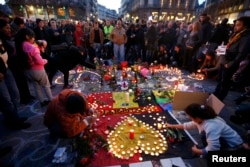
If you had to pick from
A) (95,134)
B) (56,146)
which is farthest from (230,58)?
(56,146)

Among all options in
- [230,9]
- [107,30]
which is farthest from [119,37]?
[230,9]

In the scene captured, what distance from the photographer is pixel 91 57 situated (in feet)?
26.2

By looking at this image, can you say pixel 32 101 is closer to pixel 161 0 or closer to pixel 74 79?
pixel 74 79

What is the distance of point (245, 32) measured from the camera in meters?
3.38

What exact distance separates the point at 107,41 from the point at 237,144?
27.4 ft

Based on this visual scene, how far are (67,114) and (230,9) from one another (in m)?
37.8

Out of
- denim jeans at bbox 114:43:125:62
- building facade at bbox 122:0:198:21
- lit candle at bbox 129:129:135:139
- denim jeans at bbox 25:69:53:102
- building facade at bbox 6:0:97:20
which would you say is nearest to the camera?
lit candle at bbox 129:129:135:139

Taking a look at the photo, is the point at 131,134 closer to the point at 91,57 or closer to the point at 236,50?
the point at 236,50

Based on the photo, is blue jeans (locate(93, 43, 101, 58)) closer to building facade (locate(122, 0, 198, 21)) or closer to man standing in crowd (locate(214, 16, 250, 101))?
man standing in crowd (locate(214, 16, 250, 101))

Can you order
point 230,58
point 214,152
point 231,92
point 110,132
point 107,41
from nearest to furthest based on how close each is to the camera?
point 214,152, point 110,132, point 230,58, point 231,92, point 107,41

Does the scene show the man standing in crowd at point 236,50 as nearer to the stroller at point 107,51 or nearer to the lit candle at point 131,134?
the lit candle at point 131,134

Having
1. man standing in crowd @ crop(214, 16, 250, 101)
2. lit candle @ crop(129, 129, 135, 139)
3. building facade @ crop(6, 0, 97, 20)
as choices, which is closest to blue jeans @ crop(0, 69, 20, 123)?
lit candle @ crop(129, 129, 135, 139)

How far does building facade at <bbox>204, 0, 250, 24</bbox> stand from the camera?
2447 centimetres

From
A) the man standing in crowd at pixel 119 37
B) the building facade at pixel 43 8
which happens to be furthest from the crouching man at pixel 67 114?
the building facade at pixel 43 8
